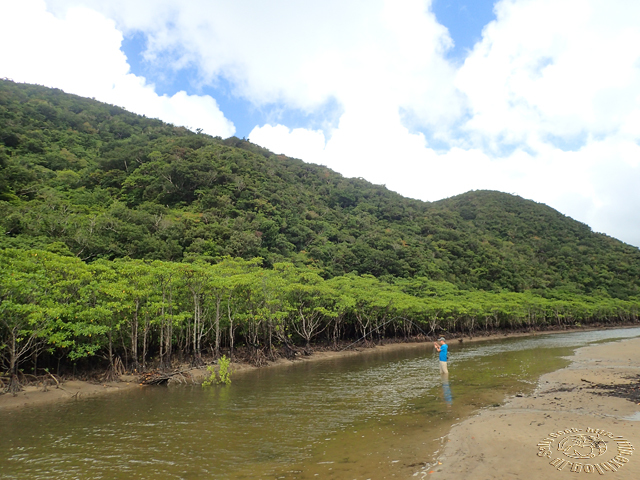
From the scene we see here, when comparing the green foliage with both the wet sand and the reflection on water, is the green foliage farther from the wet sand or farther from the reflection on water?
the wet sand

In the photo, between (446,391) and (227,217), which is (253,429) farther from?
(227,217)

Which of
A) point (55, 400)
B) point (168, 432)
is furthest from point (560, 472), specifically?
point (55, 400)

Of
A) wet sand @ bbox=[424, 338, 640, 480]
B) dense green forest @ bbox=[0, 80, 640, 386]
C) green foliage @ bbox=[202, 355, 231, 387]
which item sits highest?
dense green forest @ bbox=[0, 80, 640, 386]

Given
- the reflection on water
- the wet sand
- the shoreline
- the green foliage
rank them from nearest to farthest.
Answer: the wet sand < the reflection on water < the shoreline < the green foliage

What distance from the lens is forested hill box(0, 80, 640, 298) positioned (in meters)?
47.7

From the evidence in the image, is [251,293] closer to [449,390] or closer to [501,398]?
[449,390]

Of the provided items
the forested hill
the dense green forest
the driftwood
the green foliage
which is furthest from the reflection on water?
the forested hill

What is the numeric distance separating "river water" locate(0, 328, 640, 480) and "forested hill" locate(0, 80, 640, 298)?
21.8 m

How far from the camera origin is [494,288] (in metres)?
81.9

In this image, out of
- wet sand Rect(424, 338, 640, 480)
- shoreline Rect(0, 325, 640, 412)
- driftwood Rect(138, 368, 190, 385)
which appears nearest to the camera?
wet sand Rect(424, 338, 640, 480)

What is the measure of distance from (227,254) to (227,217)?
1600cm

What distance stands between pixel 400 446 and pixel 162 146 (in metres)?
82.3

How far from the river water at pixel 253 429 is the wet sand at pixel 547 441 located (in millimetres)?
702

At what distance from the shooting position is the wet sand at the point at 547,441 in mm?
7219
